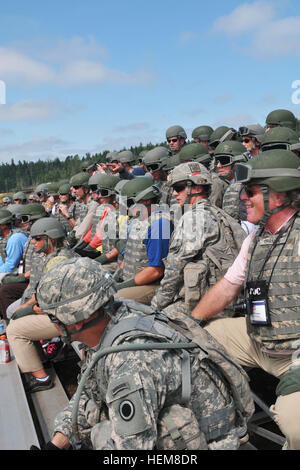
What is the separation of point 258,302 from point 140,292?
2389 millimetres

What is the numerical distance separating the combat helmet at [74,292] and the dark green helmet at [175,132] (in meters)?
7.38

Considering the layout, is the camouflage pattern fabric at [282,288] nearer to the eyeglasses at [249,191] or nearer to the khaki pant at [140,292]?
the eyeglasses at [249,191]

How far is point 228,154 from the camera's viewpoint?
257 inches

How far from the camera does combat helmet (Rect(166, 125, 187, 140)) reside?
9.57 metres

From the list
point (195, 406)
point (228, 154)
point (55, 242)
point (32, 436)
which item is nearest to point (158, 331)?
point (195, 406)

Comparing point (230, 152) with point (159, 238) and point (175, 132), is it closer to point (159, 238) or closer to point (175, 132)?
point (159, 238)

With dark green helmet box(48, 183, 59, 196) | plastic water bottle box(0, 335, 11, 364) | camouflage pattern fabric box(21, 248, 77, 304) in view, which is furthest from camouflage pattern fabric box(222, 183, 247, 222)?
dark green helmet box(48, 183, 59, 196)

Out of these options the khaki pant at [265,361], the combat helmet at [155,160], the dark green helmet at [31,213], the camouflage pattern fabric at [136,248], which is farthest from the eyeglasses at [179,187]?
the combat helmet at [155,160]

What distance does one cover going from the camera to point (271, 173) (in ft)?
9.50

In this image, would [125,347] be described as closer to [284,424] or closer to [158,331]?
[158,331]

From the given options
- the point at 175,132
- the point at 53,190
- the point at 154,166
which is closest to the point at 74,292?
the point at 154,166

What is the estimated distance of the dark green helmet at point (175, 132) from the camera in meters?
9.56

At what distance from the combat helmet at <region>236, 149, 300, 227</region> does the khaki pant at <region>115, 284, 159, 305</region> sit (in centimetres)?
244

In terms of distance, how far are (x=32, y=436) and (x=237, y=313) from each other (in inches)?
Result: 83.7
